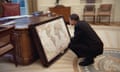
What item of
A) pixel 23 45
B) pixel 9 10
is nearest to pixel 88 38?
pixel 23 45

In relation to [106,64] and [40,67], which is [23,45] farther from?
[106,64]

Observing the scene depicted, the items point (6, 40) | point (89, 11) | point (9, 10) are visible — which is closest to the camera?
point (6, 40)

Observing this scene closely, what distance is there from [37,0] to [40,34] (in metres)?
4.44

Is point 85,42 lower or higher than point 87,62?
higher

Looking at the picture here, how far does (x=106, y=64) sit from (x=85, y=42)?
1.85ft

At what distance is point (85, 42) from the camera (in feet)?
11.2

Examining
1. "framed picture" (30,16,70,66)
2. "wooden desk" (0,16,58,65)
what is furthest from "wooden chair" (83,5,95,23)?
"wooden desk" (0,16,58,65)

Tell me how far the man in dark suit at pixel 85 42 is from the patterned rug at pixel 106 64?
129 mm

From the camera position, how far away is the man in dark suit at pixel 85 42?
10.8 ft

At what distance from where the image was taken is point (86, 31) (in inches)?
128

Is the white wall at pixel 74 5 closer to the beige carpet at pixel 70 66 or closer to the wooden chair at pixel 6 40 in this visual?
the beige carpet at pixel 70 66

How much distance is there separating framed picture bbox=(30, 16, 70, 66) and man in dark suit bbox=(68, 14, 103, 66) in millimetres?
403

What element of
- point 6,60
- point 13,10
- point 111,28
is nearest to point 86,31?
point 6,60

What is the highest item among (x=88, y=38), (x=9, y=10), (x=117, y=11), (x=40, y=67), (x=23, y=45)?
(x=9, y=10)
